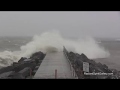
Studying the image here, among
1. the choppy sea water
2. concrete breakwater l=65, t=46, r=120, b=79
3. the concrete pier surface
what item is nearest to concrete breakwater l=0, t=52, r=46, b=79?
the concrete pier surface

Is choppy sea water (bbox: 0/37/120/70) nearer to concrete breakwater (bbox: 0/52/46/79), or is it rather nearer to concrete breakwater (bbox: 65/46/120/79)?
concrete breakwater (bbox: 65/46/120/79)

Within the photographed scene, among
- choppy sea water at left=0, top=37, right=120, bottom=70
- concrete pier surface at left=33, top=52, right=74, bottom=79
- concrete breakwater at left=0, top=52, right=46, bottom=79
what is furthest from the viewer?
choppy sea water at left=0, top=37, right=120, bottom=70

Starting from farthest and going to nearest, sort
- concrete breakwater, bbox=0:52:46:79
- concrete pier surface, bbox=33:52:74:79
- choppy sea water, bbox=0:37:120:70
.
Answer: choppy sea water, bbox=0:37:120:70 → concrete breakwater, bbox=0:52:46:79 → concrete pier surface, bbox=33:52:74:79

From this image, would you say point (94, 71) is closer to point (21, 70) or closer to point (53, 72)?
point (53, 72)

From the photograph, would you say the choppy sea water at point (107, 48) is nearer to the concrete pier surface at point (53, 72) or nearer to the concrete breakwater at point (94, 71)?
the concrete breakwater at point (94, 71)

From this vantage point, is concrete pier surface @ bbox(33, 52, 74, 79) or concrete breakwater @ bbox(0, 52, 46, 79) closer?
concrete pier surface @ bbox(33, 52, 74, 79)

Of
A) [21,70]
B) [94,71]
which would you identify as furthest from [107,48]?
[21,70]

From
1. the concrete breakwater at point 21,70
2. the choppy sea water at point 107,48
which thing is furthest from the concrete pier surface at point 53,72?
the choppy sea water at point 107,48

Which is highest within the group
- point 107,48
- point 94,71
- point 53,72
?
point 107,48
